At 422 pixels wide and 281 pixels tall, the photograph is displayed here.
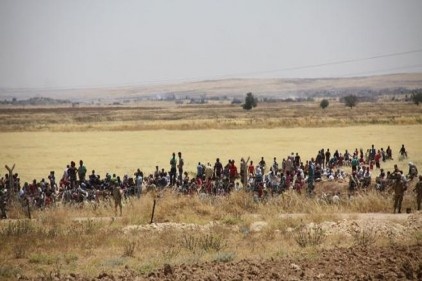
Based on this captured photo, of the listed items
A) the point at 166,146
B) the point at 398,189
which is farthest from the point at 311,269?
the point at 166,146

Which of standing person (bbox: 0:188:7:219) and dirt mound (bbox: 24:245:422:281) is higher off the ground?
dirt mound (bbox: 24:245:422:281)

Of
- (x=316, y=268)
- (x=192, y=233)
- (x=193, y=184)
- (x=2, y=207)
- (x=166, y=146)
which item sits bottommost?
(x=166, y=146)

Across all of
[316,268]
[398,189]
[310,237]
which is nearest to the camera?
[316,268]

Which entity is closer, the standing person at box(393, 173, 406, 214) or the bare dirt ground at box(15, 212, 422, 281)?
the bare dirt ground at box(15, 212, 422, 281)

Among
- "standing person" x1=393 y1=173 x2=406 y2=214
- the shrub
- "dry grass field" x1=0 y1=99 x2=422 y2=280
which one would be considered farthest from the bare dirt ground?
"standing person" x1=393 y1=173 x2=406 y2=214

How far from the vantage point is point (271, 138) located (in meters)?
54.4

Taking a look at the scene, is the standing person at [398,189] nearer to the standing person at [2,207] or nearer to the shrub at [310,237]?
the shrub at [310,237]

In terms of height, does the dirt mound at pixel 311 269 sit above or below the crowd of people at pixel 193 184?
above

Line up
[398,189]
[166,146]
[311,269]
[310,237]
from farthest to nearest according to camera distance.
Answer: [166,146], [398,189], [310,237], [311,269]

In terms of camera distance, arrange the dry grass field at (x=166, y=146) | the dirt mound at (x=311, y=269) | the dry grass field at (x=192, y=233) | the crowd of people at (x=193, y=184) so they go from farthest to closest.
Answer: the dry grass field at (x=166, y=146), the crowd of people at (x=193, y=184), the dry grass field at (x=192, y=233), the dirt mound at (x=311, y=269)

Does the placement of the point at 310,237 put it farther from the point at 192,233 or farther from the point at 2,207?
the point at 2,207

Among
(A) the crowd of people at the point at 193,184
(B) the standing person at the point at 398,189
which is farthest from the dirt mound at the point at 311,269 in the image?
(A) the crowd of people at the point at 193,184

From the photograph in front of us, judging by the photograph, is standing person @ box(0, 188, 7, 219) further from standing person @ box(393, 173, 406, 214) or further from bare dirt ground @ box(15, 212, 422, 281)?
standing person @ box(393, 173, 406, 214)

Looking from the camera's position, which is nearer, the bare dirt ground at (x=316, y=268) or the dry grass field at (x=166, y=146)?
the bare dirt ground at (x=316, y=268)
